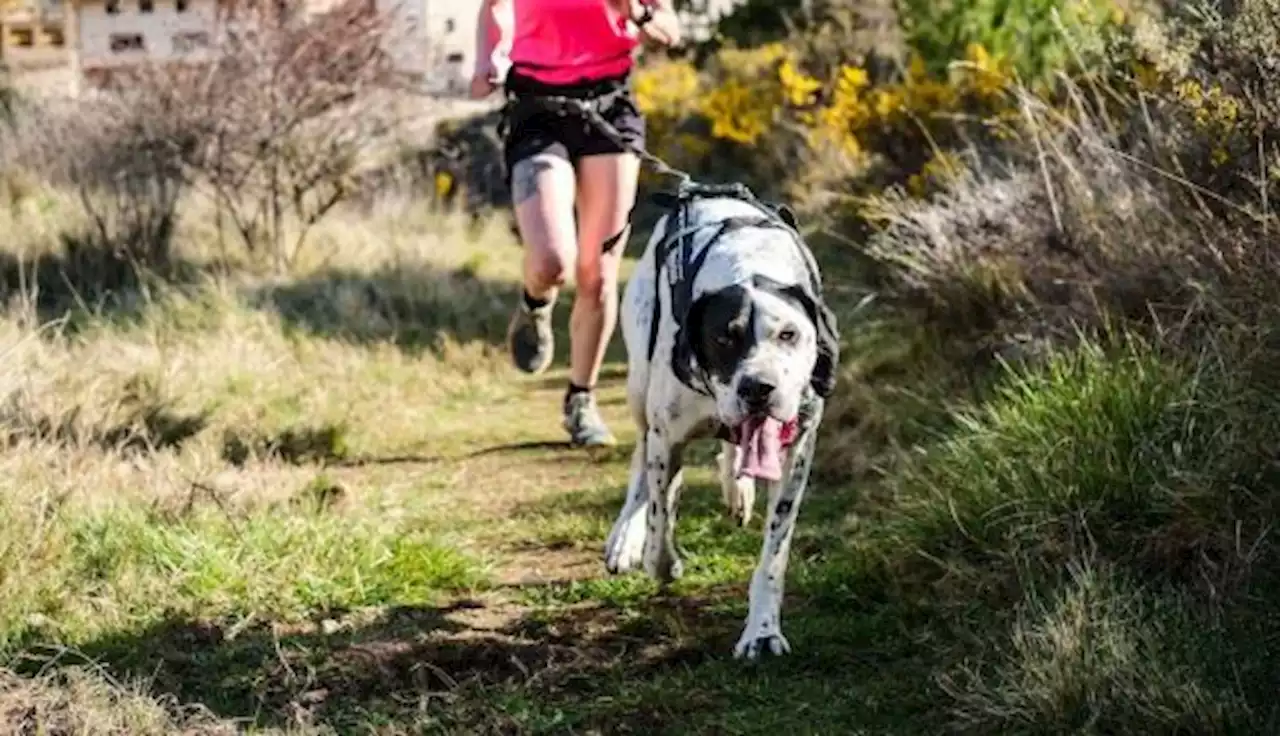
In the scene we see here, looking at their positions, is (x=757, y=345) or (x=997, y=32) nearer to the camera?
(x=757, y=345)

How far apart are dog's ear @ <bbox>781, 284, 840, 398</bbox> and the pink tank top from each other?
202 centimetres

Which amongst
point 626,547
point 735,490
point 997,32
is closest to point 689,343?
point 735,490

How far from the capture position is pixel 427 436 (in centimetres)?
669

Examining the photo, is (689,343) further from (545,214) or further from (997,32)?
(997,32)

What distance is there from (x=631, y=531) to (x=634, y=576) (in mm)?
138

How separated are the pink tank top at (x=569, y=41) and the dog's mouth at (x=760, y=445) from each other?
2256 millimetres

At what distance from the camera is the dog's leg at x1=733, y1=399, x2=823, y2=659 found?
402 centimetres

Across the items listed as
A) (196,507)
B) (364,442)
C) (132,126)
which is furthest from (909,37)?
(196,507)

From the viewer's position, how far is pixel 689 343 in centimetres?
391

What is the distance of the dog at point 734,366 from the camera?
12.2 ft

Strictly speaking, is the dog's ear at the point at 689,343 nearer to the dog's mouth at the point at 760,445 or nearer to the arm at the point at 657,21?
the dog's mouth at the point at 760,445

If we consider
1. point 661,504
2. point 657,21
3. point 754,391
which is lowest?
point 661,504

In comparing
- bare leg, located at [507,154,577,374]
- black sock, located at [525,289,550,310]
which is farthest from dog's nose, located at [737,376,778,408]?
black sock, located at [525,289,550,310]

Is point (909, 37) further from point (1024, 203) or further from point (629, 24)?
point (629, 24)
